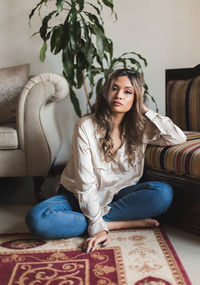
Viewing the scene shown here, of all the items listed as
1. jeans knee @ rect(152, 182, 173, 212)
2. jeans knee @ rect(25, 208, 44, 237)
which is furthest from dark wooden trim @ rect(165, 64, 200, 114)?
jeans knee @ rect(25, 208, 44, 237)

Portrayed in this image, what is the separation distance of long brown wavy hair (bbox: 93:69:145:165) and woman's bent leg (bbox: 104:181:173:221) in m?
0.14

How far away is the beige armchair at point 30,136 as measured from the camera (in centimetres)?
203

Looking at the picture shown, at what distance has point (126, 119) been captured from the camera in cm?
168

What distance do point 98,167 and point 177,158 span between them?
0.35 meters

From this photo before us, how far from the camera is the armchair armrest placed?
203 centimetres

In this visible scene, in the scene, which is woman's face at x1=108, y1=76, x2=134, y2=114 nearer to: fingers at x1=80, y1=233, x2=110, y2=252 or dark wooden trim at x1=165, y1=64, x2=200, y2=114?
fingers at x1=80, y1=233, x2=110, y2=252

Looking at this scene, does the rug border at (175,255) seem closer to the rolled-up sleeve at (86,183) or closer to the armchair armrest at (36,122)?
the rolled-up sleeve at (86,183)

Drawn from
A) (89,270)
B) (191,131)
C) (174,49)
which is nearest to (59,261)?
(89,270)

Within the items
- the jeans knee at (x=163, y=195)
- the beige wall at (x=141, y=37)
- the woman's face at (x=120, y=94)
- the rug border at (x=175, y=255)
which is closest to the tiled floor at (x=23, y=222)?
the rug border at (x=175, y=255)

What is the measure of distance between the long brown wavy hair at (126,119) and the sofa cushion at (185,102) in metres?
0.53

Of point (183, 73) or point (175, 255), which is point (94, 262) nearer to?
point (175, 255)

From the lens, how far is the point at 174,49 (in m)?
2.62

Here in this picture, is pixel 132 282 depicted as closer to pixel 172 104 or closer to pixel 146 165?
pixel 146 165

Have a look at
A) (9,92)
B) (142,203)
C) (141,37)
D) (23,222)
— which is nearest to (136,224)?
(142,203)
